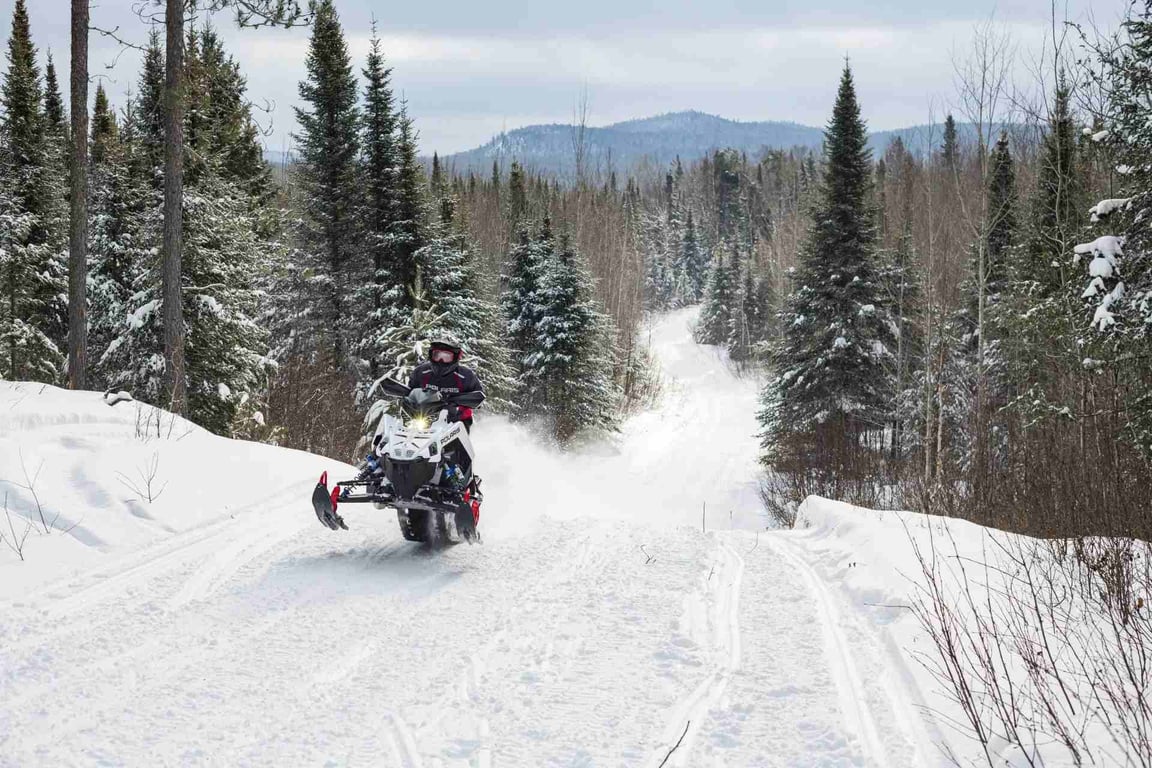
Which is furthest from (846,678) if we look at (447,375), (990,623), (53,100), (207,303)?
(53,100)

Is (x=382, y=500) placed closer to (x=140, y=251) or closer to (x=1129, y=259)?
(x=1129, y=259)

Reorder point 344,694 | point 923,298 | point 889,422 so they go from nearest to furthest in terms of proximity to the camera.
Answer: point 344,694 → point 889,422 → point 923,298

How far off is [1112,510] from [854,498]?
987 centimetres

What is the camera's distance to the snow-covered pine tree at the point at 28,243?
73.2 ft

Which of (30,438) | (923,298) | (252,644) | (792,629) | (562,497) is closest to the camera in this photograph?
(252,644)

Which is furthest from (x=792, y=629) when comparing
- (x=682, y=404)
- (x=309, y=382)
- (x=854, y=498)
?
(x=682, y=404)

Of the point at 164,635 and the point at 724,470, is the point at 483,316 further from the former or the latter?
the point at 164,635

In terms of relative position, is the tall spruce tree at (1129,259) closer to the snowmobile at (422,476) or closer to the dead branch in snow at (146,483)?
the snowmobile at (422,476)

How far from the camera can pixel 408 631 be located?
17.2 ft

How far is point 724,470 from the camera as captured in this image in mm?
31297

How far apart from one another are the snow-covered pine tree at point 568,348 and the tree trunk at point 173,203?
1755 cm

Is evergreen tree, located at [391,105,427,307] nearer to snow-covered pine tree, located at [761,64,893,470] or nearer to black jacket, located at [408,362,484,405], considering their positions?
snow-covered pine tree, located at [761,64,893,470]

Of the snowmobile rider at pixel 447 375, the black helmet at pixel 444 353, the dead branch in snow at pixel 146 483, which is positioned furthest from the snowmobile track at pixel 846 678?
the dead branch in snow at pixel 146 483

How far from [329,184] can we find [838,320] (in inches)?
669
